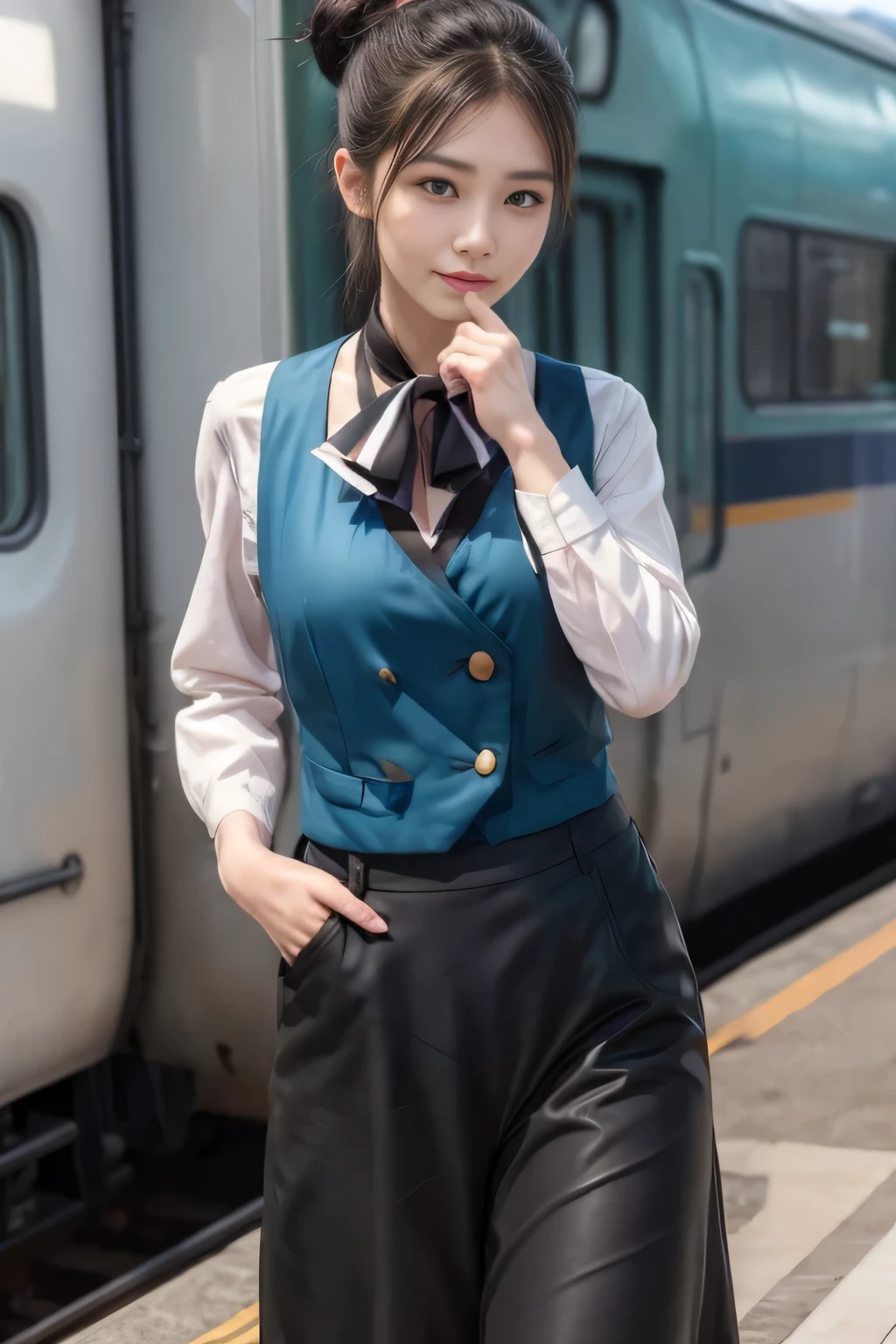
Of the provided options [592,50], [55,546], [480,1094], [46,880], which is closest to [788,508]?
[592,50]

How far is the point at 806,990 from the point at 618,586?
9.51 feet

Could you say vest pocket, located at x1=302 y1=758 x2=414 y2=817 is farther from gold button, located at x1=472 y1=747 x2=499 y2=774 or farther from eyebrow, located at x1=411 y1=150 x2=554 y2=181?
eyebrow, located at x1=411 y1=150 x2=554 y2=181

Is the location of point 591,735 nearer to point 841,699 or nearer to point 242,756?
point 242,756

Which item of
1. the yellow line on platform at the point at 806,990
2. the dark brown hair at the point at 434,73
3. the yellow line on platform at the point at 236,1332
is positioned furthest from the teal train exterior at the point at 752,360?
the dark brown hair at the point at 434,73

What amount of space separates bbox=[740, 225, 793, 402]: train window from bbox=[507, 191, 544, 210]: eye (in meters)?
2.74

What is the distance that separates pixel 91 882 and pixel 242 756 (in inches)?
50.0

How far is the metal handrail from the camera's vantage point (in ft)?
8.51

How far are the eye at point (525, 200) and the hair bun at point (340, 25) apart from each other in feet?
0.78

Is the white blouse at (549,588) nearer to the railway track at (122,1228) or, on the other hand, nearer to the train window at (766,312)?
the railway track at (122,1228)

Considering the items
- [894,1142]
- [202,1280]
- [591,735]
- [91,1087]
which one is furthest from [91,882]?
[894,1142]

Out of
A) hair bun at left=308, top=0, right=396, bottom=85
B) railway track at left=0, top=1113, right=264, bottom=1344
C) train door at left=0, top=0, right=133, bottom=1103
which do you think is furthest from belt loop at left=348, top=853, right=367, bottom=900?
railway track at left=0, top=1113, right=264, bottom=1344

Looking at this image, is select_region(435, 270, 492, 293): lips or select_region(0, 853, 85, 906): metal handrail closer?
select_region(435, 270, 492, 293): lips

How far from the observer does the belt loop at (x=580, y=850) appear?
1482 millimetres

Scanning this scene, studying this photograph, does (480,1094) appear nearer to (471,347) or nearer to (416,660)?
(416,660)
